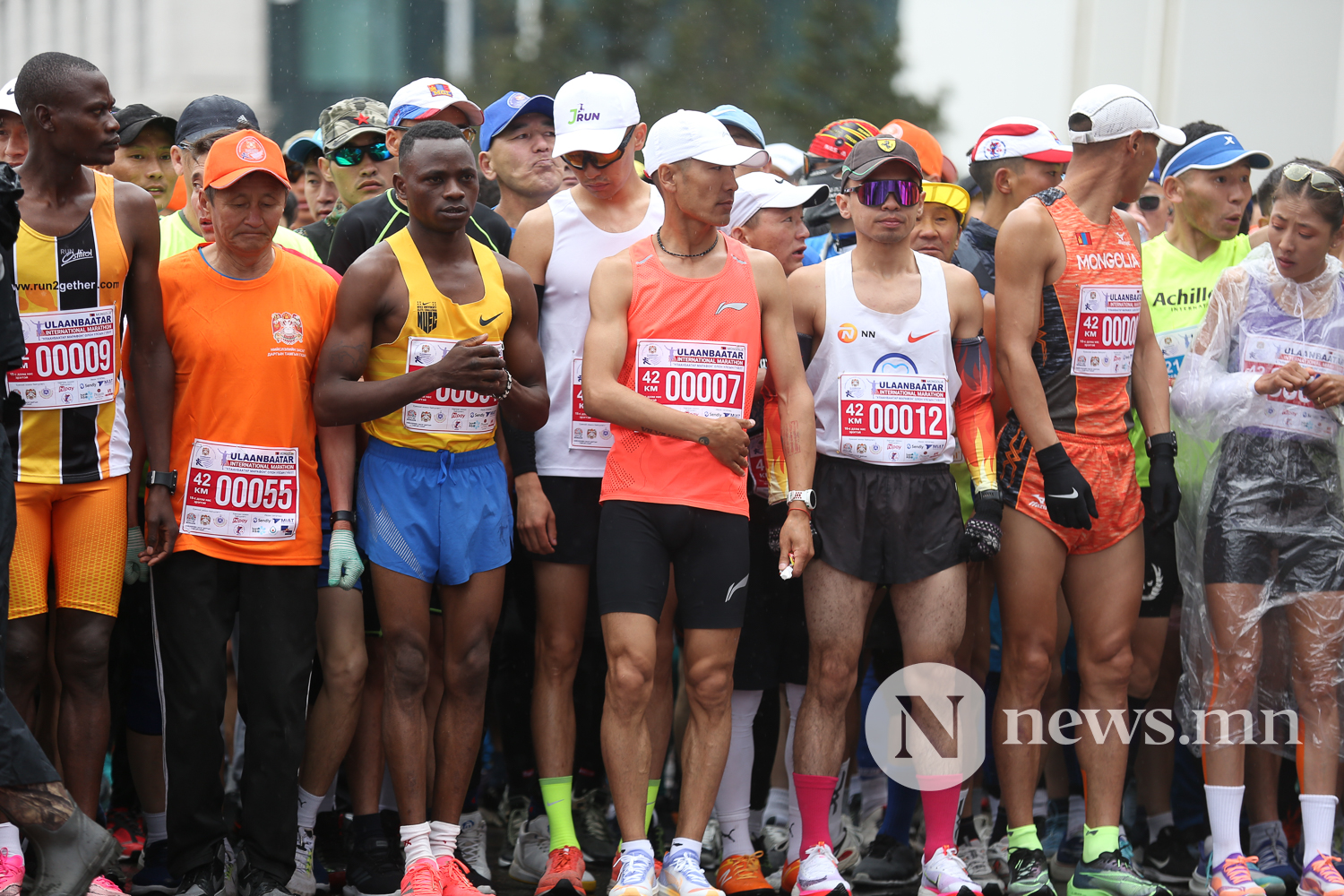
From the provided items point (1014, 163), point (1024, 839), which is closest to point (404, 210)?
point (1014, 163)

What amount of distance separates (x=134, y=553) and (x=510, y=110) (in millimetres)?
2217

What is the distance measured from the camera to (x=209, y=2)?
1200 cm

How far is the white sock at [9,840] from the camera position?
4.30 m

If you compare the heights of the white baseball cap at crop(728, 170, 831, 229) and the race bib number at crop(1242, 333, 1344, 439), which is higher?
the white baseball cap at crop(728, 170, 831, 229)

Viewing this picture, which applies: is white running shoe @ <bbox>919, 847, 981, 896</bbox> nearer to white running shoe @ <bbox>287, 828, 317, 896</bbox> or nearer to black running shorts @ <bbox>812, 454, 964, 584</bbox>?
black running shorts @ <bbox>812, 454, 964, 584</bbox>

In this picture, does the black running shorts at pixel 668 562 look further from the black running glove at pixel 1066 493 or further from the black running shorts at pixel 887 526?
the black running glove at pixel 1066 493

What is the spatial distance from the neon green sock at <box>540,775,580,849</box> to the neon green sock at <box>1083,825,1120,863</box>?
1690mm

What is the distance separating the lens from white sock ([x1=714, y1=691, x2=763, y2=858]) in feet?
16.4

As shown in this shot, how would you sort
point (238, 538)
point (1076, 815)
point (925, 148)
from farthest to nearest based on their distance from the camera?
point (925, 148)
point (1076, 815)
point (238, 538)

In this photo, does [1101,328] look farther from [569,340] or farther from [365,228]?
[365,228]

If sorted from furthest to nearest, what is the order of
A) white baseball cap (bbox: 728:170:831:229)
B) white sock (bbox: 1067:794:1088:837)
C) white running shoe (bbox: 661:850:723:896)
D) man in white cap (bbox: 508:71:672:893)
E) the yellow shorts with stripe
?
white sock (bbox: 1067:794:1088:837), white baseball cap (bbox: 728:170:831:229), man in white cap (bbox: 508:71:672:893), white running shoe (bbox: 661:850:723:896), the yellow shorts with stripe

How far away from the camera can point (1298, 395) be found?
514 centimetres

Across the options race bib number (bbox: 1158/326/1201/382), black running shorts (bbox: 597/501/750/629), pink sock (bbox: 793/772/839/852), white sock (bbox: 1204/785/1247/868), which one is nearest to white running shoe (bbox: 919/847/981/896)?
pink sock (bbox: 793/772/839/852)

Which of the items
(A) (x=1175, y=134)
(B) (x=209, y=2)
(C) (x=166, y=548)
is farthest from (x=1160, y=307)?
(B) (x=209, y=2)
